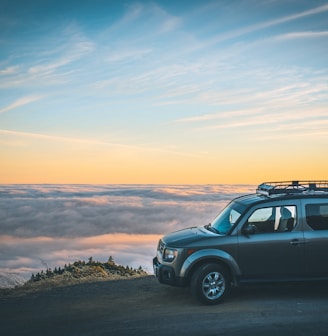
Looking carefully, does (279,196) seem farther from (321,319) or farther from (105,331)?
(105,331)

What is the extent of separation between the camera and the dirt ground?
27.5 ft

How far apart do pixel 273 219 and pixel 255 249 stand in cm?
75

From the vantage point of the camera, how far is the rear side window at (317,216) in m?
10.2

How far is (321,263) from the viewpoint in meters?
10.0

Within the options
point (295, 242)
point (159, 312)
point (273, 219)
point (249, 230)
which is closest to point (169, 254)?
point (159, 312)

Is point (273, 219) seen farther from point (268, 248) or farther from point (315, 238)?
point (315, 238)

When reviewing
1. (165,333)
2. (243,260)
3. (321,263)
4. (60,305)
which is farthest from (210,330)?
(60,305)

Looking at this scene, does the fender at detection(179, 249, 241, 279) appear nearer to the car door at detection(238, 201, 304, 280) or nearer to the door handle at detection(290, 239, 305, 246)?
the car door at detection(238, 201, 304, 280)

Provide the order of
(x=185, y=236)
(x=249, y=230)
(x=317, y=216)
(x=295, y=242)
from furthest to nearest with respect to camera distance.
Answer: (x=185, y=236), (x=317, y=216), (x=295, y=242), (x=249, y=230)

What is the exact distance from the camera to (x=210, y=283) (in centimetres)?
980

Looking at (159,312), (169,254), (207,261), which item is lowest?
(159,312)

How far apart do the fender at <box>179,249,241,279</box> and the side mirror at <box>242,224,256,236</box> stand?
22.0 inches

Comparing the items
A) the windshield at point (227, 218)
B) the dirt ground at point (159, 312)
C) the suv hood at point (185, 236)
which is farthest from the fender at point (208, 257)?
the dirt ground at point (159, 312)

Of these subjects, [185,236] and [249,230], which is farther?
[185,236]
